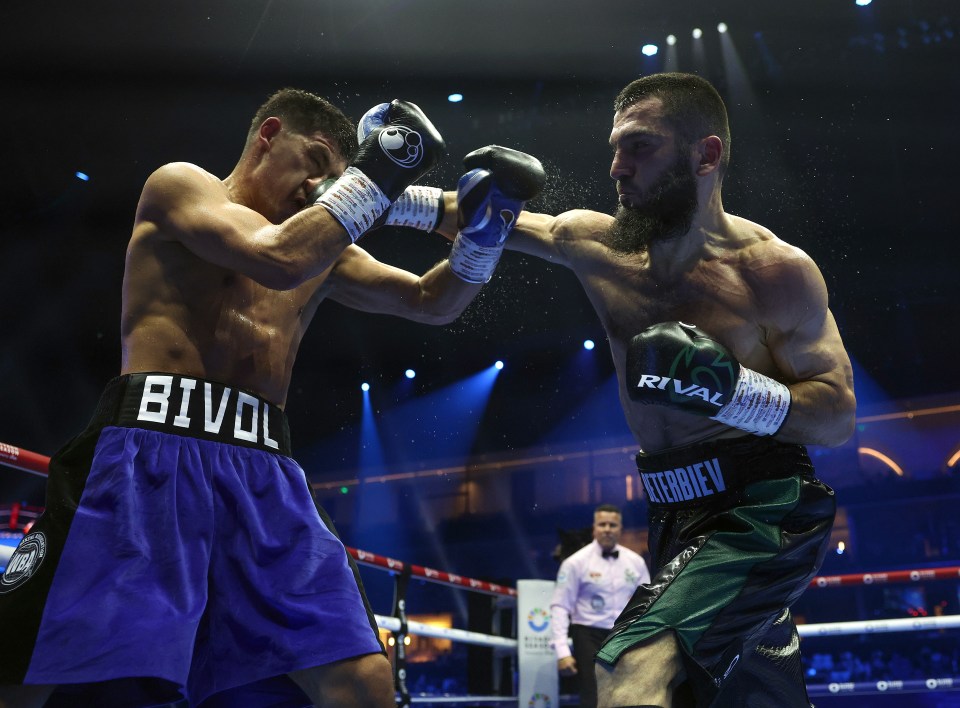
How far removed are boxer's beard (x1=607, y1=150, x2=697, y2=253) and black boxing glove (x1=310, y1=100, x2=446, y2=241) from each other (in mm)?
478

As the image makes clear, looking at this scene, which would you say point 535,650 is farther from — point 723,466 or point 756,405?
point 756,405

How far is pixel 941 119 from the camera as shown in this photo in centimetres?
762

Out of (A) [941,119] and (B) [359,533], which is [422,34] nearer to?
(A) [941,119]

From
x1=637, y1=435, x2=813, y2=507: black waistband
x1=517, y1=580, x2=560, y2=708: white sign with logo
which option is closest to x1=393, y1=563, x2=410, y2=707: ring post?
x1=517, y1=580, x2=560, y2=708: white sign with logo

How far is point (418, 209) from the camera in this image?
228 centimetres

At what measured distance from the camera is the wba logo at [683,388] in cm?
176

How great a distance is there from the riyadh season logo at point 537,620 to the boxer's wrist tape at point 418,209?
3.06 m

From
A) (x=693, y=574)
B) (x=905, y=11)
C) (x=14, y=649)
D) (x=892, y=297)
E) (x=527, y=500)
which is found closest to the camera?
(x=14, y=649)

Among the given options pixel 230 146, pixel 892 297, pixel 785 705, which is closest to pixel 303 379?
pixel 230 146

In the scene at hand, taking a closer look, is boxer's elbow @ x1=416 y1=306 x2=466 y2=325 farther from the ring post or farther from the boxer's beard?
the ring post

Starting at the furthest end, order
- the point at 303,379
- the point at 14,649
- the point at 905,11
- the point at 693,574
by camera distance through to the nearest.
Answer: the point at 303,379 → the point at 905,11 → the point at 693,574 → the point at 14,649

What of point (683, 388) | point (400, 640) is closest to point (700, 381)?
point (683, 388)

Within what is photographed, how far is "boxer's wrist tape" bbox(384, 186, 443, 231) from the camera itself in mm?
2264

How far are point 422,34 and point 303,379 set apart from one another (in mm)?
6712
